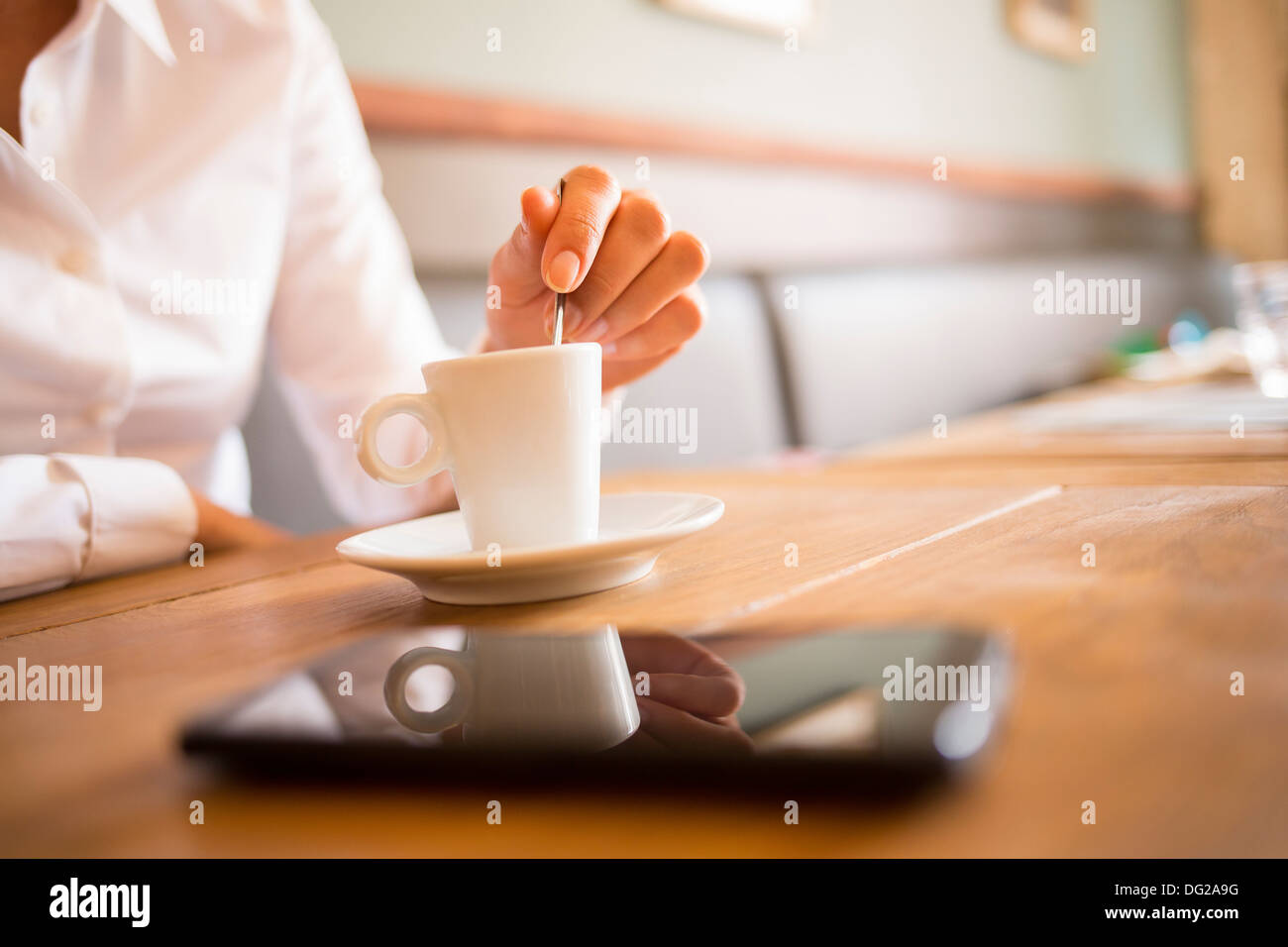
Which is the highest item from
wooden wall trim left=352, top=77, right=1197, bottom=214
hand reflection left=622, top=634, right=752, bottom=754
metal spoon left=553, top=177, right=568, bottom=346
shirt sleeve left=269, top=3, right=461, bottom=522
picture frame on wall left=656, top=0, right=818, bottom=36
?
picture frame on wall left=656, top=0, right=818, bottom=36

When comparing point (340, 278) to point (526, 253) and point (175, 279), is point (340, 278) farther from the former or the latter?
point (526, 253)

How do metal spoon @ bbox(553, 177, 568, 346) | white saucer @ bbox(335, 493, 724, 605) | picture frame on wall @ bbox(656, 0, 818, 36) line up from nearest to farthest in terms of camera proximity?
white saucer @ bbox(335, 493, 724, 605), metal spoon @ bbox(553, 177, 568, 346), picture frame on wall @ bbox(656, 0, 818, 36)

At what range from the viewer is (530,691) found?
286 millimetres

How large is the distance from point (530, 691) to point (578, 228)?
33cm

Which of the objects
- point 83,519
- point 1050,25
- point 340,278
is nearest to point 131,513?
point 83,519

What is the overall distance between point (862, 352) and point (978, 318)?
457 millimetres

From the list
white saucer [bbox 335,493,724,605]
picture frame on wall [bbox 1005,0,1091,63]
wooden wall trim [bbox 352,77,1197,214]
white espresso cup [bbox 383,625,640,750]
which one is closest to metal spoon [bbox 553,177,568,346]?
white saucer [bbox 335,493,724,605]

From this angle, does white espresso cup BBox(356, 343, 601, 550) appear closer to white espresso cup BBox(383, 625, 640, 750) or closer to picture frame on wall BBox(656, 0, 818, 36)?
white espresso cup BBox(383, 625, 640, 750)

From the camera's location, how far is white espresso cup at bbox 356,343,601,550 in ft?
1.51

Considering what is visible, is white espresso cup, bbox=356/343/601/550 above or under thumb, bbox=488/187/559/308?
under

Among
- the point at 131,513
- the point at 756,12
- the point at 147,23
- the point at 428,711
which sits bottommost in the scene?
the point at 428,711

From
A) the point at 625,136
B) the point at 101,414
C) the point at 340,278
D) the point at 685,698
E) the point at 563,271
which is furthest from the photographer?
the point at 625,136

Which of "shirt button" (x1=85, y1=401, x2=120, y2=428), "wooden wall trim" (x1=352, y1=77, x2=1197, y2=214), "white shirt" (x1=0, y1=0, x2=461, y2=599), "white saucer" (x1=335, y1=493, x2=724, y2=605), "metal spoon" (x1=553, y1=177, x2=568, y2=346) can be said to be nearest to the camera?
"white saucer" (x1=335, y1=493, x2=724, y2=605)
